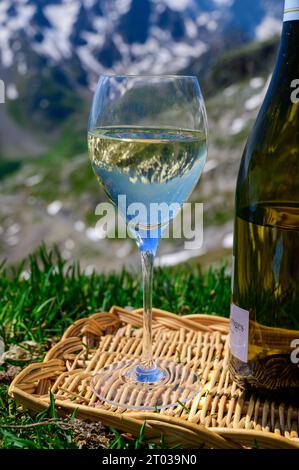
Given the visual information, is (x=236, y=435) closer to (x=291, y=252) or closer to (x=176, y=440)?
(x=176, y=440)

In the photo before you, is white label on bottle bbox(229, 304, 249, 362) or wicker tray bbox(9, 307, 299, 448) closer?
wicker tray bbox(9, 307, 299, 448)

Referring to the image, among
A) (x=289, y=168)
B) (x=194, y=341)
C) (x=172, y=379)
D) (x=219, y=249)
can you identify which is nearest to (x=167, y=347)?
(x=194, y=341)

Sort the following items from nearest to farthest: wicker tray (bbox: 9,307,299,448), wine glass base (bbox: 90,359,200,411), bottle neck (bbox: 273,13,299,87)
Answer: wicker tray (bbox: 9,307,299,448), wine glass base (bbox: 90,359,200,411), bottle neck (bbox: 273,13,299,87)

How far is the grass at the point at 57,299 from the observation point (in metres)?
2.43

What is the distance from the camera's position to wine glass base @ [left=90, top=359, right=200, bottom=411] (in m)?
1.90

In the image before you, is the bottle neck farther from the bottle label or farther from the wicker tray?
the wicker tray

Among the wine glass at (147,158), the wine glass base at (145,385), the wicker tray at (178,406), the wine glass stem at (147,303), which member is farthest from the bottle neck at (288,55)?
the wine glass base at (145,385)

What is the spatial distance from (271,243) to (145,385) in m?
0.65

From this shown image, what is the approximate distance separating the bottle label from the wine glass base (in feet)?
4.17

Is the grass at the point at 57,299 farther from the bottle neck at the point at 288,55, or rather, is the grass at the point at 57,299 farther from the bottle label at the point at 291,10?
the bottle label at the point at 291,10

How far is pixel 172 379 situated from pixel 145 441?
1.24ft

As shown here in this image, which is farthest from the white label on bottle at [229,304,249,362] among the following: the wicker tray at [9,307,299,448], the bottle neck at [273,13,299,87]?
the bottle neck at [273,13,299,87]

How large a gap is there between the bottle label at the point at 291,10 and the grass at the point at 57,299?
1424mm

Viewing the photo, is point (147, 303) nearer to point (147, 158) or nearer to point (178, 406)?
point (178, 406)
